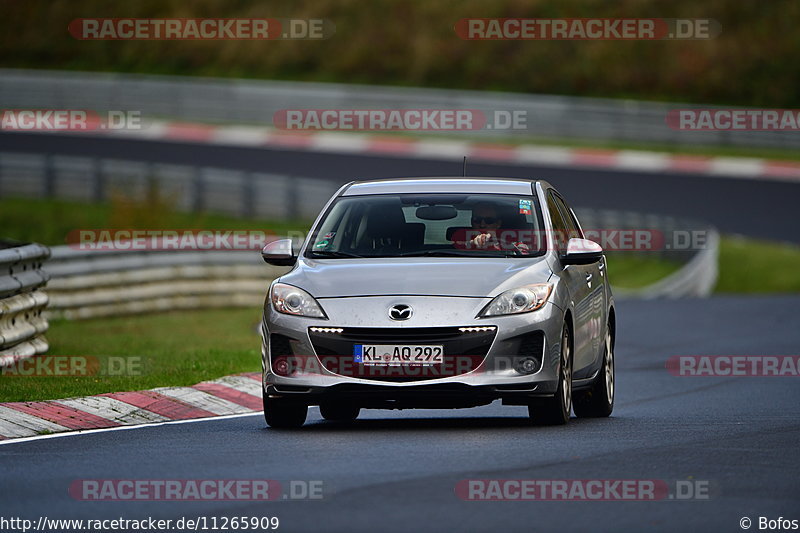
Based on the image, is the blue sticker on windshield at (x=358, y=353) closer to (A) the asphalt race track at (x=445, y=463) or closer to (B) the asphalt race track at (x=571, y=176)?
(A) the asphalt race track at (x=445, y=463)

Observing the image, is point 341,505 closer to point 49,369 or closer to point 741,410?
point 741,410

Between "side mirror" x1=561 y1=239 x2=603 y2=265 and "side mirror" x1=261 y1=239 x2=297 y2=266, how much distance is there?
1807mm

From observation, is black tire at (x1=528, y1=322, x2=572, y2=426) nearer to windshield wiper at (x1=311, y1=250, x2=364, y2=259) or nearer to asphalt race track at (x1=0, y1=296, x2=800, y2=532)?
asphalt race track at (x1=0, y1=296, x2=800, y2=532)

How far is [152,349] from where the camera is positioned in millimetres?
17469

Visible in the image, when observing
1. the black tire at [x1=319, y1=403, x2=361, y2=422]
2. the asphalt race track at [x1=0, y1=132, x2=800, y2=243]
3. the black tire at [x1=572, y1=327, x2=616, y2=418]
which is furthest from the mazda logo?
the asphalt race track at [x1=0, y1=132, x2=800, y2=243]

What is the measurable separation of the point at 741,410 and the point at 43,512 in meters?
6.71

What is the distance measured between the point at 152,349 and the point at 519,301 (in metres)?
7.22

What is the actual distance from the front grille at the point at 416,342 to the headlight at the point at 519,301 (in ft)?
0.53

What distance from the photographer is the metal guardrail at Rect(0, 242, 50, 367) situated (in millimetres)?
14445

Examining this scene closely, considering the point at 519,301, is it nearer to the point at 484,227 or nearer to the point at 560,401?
the point at 560,401

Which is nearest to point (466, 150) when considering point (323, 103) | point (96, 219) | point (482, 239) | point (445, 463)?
point (323, 103)

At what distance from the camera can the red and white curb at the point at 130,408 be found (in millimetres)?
11359

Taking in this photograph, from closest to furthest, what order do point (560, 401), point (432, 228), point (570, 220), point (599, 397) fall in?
point (560, 401) < point (432, 228) < point (599, 397) < point (570, 220)

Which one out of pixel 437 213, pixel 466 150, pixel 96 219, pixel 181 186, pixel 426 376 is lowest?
pixel 426 376
